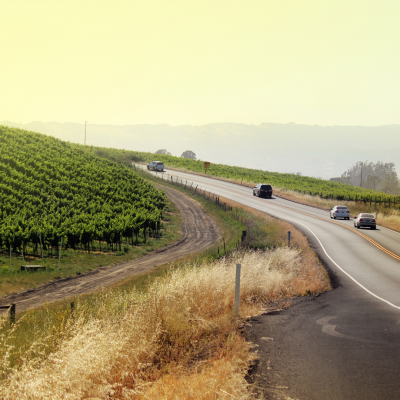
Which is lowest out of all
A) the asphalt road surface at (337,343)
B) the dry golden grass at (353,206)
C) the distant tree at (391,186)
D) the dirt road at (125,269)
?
the dirt road at (125,269)

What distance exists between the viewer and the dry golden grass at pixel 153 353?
5.49 meters

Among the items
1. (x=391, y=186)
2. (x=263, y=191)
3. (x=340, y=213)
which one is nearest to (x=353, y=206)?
(x=340, y=213)

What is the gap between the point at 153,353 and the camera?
684cm

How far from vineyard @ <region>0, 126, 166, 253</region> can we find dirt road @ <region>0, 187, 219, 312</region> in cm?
328

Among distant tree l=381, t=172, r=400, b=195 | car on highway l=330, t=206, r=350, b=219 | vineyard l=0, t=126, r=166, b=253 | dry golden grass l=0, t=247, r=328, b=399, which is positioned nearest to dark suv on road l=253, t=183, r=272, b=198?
car on highway l=330, t=206, r=350, b=219

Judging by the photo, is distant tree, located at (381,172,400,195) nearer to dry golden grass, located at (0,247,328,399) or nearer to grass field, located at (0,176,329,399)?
grass field, located at (0,176,329,399)

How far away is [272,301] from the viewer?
12.2 metres

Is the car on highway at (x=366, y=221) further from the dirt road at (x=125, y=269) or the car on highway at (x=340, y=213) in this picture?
the dirt road at (x=125, y=269)

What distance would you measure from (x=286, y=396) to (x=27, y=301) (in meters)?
14.4

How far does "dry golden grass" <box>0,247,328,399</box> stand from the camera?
549cm

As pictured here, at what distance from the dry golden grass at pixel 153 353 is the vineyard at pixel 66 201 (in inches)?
687

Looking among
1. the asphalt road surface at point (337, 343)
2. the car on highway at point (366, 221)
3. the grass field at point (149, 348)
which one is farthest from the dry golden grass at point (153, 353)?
the car on highway at point (366, 221)

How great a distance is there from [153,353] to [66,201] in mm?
30593

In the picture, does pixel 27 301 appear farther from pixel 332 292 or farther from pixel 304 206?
pixel 304 206
